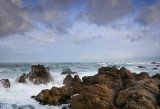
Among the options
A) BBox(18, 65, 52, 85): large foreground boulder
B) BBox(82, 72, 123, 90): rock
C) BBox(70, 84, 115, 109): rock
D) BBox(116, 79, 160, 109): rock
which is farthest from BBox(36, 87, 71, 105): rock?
BBox(18, 65, 52, 85): large foreground boulder

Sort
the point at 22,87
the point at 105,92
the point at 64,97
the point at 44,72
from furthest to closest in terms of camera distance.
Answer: the point at 44,72 < the point at 22,87 < the point at 64,97 < the point at 105,92

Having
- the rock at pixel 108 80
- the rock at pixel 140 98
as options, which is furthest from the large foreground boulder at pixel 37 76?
the rock at pixel 140 98

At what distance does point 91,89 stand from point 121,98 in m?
1.25

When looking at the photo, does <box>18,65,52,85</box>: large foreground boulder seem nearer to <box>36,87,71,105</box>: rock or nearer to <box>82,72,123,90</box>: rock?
<box>82,72,123,90</box>: rock

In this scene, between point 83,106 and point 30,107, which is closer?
point 83,106

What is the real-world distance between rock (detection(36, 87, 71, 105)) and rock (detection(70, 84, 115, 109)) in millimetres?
Result: 2169

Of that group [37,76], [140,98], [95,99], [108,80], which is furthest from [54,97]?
[37,76]

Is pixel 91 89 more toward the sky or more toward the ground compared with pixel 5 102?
more toward the sky

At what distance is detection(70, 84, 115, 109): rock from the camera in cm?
491

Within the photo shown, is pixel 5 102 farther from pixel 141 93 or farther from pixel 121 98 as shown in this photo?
pixel 141 93

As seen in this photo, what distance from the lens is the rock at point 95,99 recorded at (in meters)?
4.91

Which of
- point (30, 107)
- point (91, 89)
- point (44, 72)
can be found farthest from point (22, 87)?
point (91, 89)

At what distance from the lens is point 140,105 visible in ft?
14.1

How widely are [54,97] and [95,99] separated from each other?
321cm
